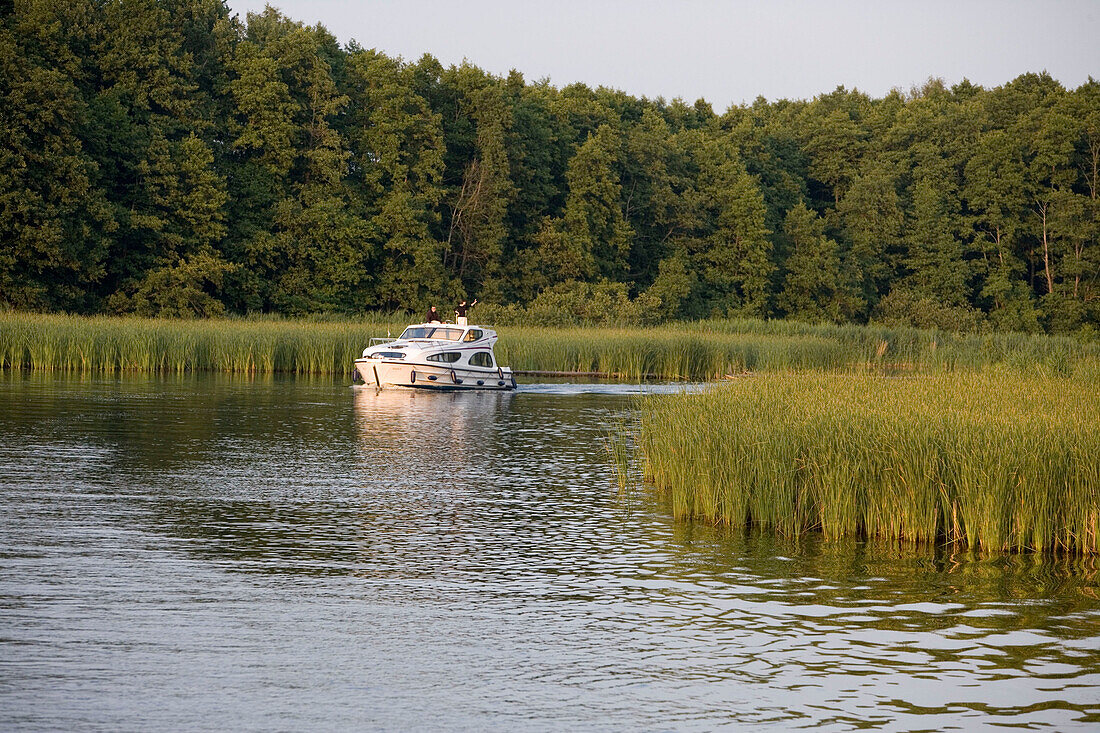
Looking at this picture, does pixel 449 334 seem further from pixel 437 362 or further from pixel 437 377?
pixel 437 377

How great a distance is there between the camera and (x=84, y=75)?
6050 cm

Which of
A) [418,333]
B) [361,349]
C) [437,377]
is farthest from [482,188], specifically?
[437,377]

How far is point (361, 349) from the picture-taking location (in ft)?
150

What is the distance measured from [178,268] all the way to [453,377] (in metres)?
26.2

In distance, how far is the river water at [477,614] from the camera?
8.50 meters

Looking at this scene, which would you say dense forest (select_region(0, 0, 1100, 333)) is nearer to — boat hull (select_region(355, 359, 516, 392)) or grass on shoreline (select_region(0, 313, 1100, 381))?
grass on shoreline (select_region(0, 313, 1100, 381))

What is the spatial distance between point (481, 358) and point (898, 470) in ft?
85.4

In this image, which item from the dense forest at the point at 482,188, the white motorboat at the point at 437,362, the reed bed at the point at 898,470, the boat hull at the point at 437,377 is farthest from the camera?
the dense forest at the point at 482,188

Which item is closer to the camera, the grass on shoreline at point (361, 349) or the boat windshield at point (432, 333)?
the boat windshield at point (432, 333)

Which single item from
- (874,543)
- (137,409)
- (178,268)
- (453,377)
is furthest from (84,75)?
(874,543)

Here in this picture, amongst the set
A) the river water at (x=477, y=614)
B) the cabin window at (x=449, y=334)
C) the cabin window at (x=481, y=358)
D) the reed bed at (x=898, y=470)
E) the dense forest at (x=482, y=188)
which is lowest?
the river water at (x=477, y=614)

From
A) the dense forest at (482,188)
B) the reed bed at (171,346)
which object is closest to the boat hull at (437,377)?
the reed bed at (171,346)

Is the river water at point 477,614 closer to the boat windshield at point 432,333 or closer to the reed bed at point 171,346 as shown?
the boat windshield at point 432,333

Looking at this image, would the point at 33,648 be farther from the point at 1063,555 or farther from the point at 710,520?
the point at 1063,555
